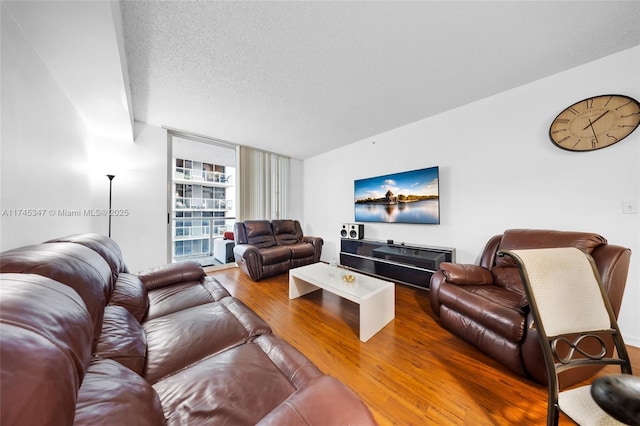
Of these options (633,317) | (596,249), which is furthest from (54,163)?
(633,317)

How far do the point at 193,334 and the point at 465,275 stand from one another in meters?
2.20

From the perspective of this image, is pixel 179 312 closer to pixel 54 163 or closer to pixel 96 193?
pixel 54 163

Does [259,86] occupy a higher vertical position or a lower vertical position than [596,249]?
higher

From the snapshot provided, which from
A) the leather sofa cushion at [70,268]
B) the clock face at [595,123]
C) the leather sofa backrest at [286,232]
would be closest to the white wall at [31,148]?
the leather sofa cushion at [70,268]

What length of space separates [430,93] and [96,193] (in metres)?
4.53

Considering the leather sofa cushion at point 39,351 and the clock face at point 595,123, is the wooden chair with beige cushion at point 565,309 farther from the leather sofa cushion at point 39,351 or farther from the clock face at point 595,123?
the clock face at point 595,123

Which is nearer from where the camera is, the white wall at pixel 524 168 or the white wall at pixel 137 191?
the white wall at pixel 524 168

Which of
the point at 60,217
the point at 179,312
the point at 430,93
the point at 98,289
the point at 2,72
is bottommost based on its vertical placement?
the point at 179,312

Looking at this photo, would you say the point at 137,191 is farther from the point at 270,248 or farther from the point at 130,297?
the point at 130,297

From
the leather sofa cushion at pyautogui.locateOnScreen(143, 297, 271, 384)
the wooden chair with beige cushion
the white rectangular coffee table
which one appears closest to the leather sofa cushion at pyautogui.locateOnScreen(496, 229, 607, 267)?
the wooden chair with beige cushion

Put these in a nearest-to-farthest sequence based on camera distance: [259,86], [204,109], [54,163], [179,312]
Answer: [179,312], [54,163], [259,86], [204,109]

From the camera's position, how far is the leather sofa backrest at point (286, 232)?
4109 mm

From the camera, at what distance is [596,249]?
1488 millimetres

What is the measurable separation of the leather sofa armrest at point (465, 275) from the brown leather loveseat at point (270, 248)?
7.55ft
